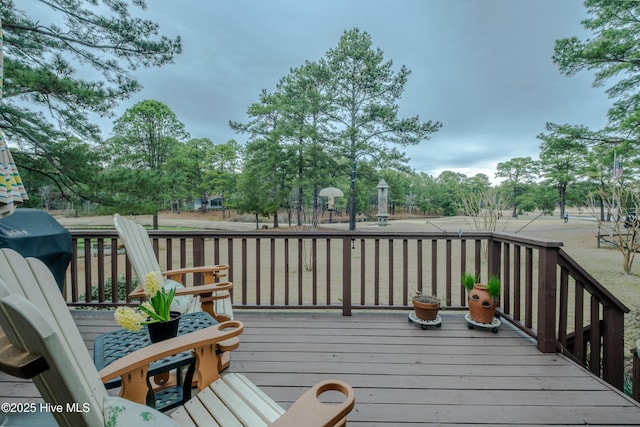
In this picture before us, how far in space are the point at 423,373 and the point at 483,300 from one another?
1.04 meters

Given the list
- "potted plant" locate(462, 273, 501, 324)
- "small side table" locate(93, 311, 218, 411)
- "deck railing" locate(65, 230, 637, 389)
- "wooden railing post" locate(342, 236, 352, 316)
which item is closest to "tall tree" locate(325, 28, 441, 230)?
"deck railing" locate(65, 230, 637, 389)

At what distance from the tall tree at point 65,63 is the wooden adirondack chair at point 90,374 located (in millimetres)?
5393

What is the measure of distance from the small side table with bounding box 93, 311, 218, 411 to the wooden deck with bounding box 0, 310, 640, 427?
1.52ft

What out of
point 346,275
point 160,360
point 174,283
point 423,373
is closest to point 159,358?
point 160,360

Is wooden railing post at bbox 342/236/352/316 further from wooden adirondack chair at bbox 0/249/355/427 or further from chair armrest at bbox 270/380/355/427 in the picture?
chair armrest at bbox 270/380/355/427

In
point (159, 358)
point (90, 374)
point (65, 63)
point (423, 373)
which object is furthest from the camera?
point (65, 63)

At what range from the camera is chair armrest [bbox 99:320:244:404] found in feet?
3.40

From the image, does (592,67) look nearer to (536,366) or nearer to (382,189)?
(536,366)

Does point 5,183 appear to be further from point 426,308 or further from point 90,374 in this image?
point 426,308

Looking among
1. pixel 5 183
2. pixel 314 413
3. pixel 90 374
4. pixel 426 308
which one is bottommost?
pixel 426 308

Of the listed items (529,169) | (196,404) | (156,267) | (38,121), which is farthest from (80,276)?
(529,169)

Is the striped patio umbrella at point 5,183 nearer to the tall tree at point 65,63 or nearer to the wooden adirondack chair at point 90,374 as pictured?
the wooden adirondack chair at point 90,374

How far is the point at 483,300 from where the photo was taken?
2.56 meters

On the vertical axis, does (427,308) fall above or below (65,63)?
below
